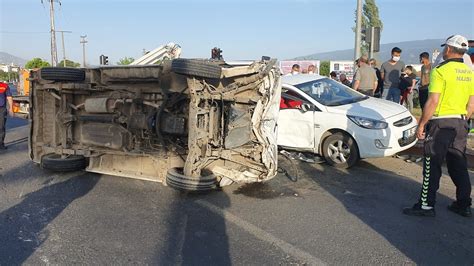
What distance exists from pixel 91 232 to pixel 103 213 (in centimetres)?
54

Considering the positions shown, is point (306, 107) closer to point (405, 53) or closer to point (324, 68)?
point (324, 68)

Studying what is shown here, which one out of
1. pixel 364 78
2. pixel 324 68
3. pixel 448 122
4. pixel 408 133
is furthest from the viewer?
pixel 324 68

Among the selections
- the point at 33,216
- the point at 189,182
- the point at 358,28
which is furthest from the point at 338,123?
the point at 358,28

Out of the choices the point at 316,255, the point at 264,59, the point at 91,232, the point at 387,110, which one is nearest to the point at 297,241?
the point at 316,255

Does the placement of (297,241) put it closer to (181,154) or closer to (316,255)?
(316,255)

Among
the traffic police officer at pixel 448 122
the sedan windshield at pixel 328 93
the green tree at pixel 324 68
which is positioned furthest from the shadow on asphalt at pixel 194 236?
the green tree at pixel 324 68

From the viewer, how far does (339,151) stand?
21.8ft

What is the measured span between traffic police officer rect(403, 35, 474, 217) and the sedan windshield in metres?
2.61

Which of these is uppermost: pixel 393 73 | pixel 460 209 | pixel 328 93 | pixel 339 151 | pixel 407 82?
pixel 393 73

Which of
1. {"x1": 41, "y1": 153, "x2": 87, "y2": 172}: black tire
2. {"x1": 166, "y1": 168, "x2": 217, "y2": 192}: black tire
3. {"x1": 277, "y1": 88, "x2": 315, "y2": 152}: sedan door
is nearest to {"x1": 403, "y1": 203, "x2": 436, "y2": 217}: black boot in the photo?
{"x1": 166, "y1": 168, "x2": 217, "y2": 192}: black tire

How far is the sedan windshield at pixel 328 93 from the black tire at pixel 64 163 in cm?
390

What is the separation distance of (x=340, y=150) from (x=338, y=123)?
0.46 m

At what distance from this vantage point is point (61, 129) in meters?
6.05

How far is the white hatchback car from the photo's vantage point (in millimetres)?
6312
